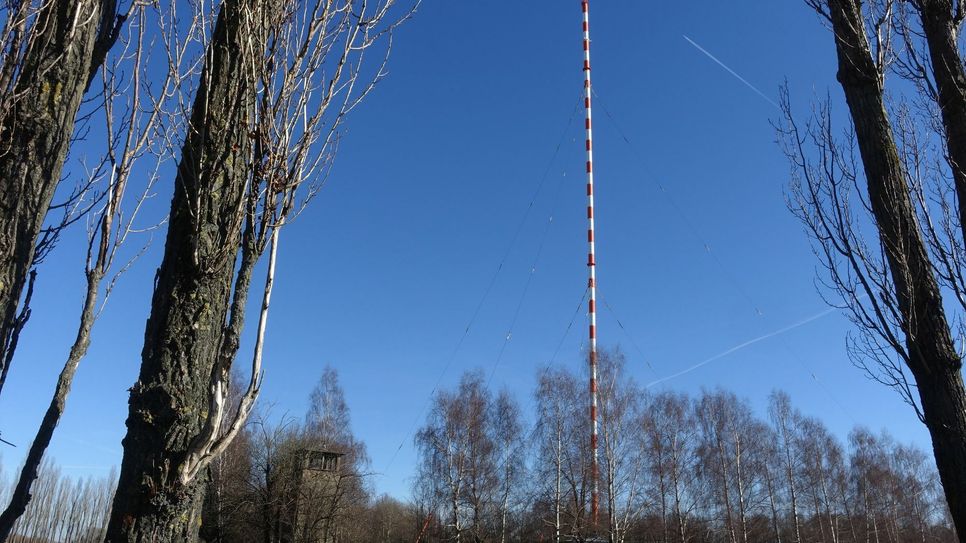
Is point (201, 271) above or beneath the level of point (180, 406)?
above

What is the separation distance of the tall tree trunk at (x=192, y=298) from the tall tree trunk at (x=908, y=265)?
467cm

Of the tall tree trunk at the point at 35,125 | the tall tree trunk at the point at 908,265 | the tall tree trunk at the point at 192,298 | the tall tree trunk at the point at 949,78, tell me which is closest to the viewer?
the tall tree trunk at the point at 192,298

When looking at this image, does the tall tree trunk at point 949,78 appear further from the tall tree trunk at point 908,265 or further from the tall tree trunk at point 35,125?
the tall tree trunk at point 35,125

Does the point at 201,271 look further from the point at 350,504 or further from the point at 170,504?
the point at 350,504

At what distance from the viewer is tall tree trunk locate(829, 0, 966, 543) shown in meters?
4.77

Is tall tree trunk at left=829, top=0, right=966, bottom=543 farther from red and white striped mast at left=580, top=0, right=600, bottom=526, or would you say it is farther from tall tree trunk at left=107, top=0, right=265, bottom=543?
red and white striped mast at left=580, top=0, right=600, bottom=526

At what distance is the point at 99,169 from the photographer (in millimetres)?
5020

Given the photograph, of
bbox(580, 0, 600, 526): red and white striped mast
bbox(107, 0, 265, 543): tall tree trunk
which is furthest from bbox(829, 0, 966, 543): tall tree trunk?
bbox(580, 0, 600, 526): red and white striped mast

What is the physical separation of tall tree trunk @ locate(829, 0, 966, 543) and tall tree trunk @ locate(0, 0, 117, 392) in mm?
5632

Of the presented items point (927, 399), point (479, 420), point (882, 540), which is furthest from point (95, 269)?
point (882, 540)

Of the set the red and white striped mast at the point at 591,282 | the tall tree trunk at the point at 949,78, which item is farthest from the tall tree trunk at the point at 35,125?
the red and white striped mast at the point at 591,282

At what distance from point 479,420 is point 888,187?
24492mm

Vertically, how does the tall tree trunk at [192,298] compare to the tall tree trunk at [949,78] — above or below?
below

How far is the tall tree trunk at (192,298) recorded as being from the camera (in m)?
3.02
